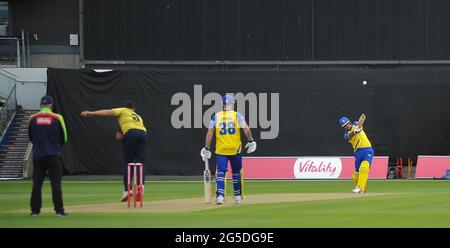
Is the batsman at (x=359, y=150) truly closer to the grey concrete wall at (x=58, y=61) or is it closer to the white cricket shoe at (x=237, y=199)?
the white cricket shoe at (x=237, y=199)

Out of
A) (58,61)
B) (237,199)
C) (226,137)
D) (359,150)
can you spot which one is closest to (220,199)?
(237,199)

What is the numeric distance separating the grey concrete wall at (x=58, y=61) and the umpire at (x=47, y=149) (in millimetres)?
24683

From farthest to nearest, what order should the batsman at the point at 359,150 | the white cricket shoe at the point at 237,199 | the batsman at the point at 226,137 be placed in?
1. the batsman at the point at 359,150
2. the white cricket shoe at the point at 237,199
3. the batsman at the point at 226,137

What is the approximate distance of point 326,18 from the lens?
40219 millimetres

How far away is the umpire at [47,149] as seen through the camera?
1628 centimetres

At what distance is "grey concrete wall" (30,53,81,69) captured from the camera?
134ft

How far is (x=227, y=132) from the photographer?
1836cm

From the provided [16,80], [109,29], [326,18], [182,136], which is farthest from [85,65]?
[326,18]

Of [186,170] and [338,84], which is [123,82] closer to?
[186,170]

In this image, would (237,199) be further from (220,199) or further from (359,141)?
(359,141)

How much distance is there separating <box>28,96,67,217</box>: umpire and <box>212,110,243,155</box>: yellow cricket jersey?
330 cm

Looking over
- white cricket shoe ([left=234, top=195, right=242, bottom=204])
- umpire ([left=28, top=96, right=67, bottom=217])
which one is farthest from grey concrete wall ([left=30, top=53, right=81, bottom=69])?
umpire ([left=28, top=96, right=67, bottom=217])

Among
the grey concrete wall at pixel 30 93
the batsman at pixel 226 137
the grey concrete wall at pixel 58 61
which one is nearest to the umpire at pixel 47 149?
the batsman at pixel 226 137

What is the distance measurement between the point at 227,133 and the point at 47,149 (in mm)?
3755
